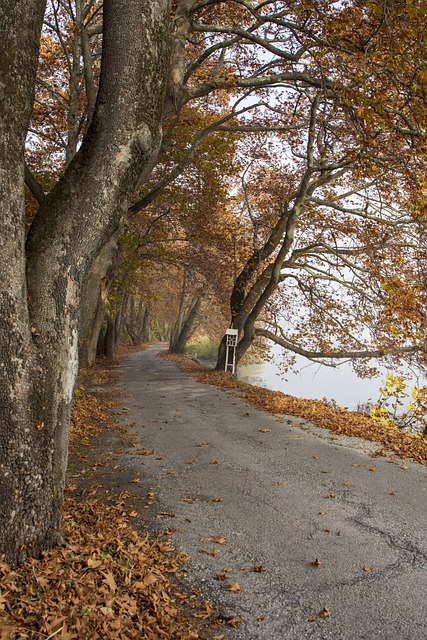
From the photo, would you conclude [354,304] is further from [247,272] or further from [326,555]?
[326,555]

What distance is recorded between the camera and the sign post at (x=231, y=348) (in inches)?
738

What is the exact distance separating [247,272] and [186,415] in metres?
9.65

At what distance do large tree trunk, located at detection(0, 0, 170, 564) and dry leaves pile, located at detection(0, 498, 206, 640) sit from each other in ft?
1.01

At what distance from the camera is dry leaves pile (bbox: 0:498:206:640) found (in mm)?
3207

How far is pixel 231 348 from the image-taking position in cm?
1919

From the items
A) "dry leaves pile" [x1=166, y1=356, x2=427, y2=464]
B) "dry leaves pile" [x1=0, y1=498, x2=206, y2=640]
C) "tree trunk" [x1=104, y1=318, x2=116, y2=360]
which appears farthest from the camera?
"tree trunk" [x1=104, y1=318, x2=116, y2=360]

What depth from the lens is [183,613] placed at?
12.5 ft

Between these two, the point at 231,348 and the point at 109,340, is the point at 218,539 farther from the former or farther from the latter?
the point at 109,340

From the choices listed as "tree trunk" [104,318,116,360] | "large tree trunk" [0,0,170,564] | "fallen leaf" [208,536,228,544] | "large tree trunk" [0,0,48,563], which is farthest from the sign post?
"large tree trunk" [0,0,48,563]

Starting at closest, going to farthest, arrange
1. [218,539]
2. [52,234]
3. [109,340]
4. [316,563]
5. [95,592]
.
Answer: [95,592] < [52,234] < [316,563] < [218,539] < [109,340]

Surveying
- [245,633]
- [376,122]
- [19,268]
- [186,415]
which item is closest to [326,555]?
[245,633]

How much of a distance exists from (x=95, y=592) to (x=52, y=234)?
2728 millimetres

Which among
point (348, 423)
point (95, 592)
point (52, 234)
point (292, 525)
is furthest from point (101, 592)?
point (348, 423)

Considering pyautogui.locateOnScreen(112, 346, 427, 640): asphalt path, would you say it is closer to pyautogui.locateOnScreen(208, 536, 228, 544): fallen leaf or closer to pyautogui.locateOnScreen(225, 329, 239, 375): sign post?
pyautogui.locateOnScreen(208, 536, 228, 544): fallen leaf
